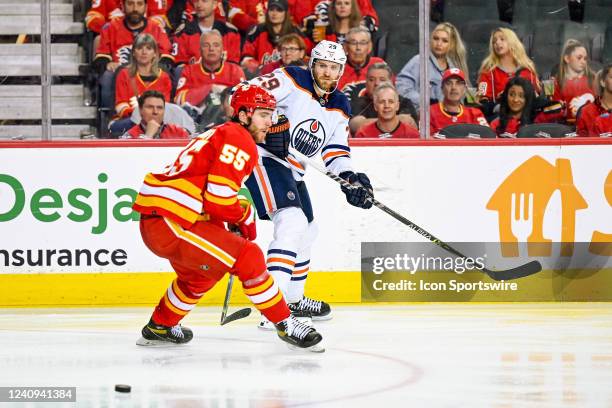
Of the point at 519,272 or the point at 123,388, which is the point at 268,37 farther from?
the point at 123,388

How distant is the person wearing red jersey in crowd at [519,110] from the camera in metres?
6.39

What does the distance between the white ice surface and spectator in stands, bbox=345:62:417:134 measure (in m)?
1.06

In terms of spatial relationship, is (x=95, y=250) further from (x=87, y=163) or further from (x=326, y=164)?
(x=326, y=164)

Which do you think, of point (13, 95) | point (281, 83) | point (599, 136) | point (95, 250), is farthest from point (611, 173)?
point (13, 95)

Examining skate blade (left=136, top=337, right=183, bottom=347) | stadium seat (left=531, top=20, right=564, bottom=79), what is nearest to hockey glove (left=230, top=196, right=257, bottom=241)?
skate blade (left=136, top=337, right=183, bottom=347)

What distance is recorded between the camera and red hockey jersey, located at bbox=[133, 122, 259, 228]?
13.7 ft

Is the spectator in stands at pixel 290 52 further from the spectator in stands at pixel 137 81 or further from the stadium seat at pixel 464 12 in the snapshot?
the stadium seat at pixel 464 12

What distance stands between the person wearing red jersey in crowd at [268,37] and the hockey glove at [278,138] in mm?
1278

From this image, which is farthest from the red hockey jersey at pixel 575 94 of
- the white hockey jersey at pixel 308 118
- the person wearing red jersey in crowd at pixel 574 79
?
the white hockey jersey at pixel 308 118

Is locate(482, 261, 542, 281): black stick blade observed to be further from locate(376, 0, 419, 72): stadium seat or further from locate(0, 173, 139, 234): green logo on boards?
locate(0, 173, 139, 234): green logo on boards

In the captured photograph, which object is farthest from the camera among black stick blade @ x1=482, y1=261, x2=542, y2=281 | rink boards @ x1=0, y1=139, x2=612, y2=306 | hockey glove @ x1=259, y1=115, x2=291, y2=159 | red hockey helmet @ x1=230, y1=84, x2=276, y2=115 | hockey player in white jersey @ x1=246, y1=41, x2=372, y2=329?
rink boards @ x1=0, y1=139, x2=612, y2=306

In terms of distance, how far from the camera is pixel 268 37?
21.4ft

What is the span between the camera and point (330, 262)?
20.7 ft

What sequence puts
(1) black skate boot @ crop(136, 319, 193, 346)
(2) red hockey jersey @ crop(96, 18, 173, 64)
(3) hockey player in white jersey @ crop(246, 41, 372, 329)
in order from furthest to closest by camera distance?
1. (2) red hockey jersey @ crop(96, 18, 173, 64)
2. (3) hockey player in white jersey @ crop(246, 41, 372, 329)
3. (1) black skate boot @ crop(136, 319, 193, 346)
